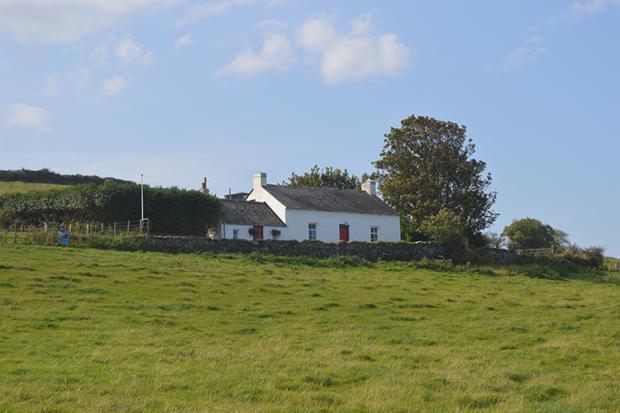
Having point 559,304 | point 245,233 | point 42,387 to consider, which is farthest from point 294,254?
point 42,387

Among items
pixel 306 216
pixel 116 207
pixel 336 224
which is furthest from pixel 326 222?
pixel 116 207

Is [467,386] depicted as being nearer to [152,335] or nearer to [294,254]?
[152,335]

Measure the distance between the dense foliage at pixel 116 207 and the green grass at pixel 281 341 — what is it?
12.8 m

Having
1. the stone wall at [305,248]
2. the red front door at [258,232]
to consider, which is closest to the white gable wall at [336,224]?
the red front door at [258,232]

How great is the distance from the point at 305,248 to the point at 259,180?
14284 millimetres

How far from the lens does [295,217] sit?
5791cm

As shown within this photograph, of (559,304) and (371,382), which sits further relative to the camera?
(559,304)

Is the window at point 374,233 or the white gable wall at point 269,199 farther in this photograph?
the window at point 374,233

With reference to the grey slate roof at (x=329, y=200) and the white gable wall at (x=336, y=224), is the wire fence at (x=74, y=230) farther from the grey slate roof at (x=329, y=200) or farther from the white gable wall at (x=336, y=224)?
the grey slate roof at (x=329, y=200)

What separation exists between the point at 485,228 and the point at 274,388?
53.0 metres

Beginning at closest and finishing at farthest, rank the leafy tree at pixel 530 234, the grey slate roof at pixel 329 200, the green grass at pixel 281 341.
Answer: the green grass at pixel 281 341
the grey slate roof at pixel 329 200
the leafy tree at pixel 530 234

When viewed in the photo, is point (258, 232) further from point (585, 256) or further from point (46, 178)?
point (46, 178)

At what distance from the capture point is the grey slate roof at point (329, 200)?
5928 cm

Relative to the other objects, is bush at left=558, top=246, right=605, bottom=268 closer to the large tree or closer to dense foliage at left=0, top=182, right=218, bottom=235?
the large tree
